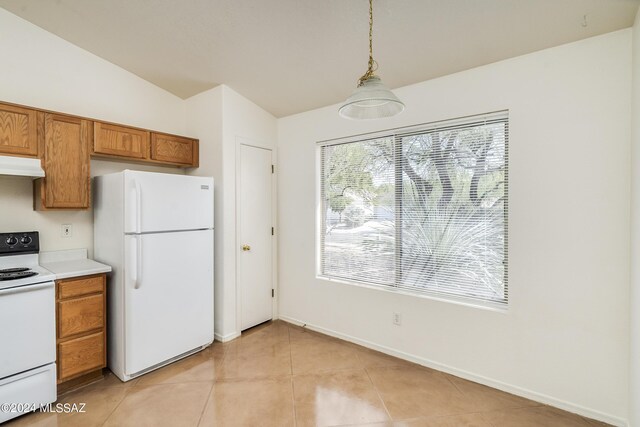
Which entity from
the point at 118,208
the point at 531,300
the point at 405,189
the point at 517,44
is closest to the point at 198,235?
the point at 118,208

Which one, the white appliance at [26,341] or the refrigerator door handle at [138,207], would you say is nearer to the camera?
the white appliance at [26,341]

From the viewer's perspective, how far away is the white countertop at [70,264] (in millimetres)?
2273

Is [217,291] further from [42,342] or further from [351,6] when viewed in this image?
[351,6]

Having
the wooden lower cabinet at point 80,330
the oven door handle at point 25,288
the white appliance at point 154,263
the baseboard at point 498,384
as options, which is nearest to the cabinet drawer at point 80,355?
the wooden lower cabinet at point 80,330

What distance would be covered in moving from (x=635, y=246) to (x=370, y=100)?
69.0 inches

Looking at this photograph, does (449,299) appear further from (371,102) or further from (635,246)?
(371,102)

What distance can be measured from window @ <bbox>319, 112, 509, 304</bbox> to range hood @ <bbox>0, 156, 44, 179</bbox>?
95.4 inches

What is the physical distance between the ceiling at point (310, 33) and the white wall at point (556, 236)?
0.21 meters

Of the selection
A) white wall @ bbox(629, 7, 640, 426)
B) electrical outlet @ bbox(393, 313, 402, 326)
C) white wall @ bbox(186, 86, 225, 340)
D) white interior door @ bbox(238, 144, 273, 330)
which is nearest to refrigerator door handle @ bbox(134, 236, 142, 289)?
white wall @ bbox(186, 86, 225, 340)

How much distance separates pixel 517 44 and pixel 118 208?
320 cm

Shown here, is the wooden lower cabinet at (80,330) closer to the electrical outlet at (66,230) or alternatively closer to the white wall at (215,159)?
the electrical outlet at (66,230)

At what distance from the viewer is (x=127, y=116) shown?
10.2 feet

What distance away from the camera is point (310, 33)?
229cm

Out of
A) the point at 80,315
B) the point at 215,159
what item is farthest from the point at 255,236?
the point at 80,315
